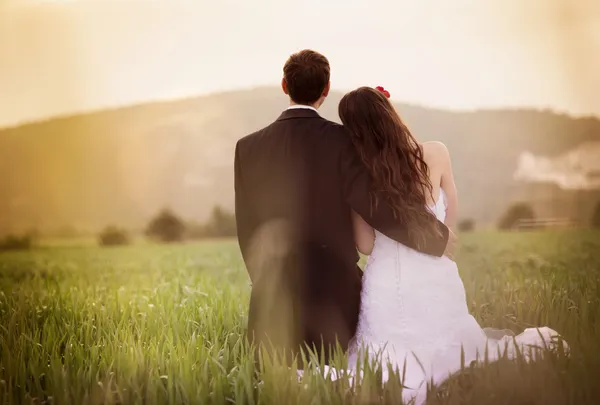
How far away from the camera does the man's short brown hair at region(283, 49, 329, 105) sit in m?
4.23

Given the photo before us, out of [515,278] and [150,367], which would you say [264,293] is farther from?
[515,278]

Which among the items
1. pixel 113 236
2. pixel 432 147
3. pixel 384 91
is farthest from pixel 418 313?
pixel 113 236

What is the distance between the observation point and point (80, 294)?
6742mm

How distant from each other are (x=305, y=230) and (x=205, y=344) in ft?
4.82

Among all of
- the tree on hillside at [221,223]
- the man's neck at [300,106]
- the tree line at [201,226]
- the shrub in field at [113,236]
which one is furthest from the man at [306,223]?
the tree on hillside at [221,223]

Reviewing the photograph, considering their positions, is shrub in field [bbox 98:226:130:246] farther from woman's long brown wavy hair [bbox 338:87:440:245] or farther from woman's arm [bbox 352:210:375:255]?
woman's long brown wavy hair [bbox 338:87:440:245]

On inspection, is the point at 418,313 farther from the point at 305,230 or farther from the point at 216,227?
the point at 216,227

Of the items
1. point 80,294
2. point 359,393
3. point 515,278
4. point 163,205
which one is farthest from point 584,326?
point 163,205

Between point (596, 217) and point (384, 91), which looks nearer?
point (384, 91)

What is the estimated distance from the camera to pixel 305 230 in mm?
4281

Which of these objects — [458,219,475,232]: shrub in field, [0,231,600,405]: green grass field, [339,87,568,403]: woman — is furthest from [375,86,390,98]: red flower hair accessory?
[458,219,475,232]: shrub in field

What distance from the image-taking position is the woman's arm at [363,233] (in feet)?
14.3

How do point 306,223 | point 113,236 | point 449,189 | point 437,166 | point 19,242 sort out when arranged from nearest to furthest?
point 306,223, point 437,166, point 449,189, point 19,242, point 113,236

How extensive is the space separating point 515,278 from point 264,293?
408 centimetres
